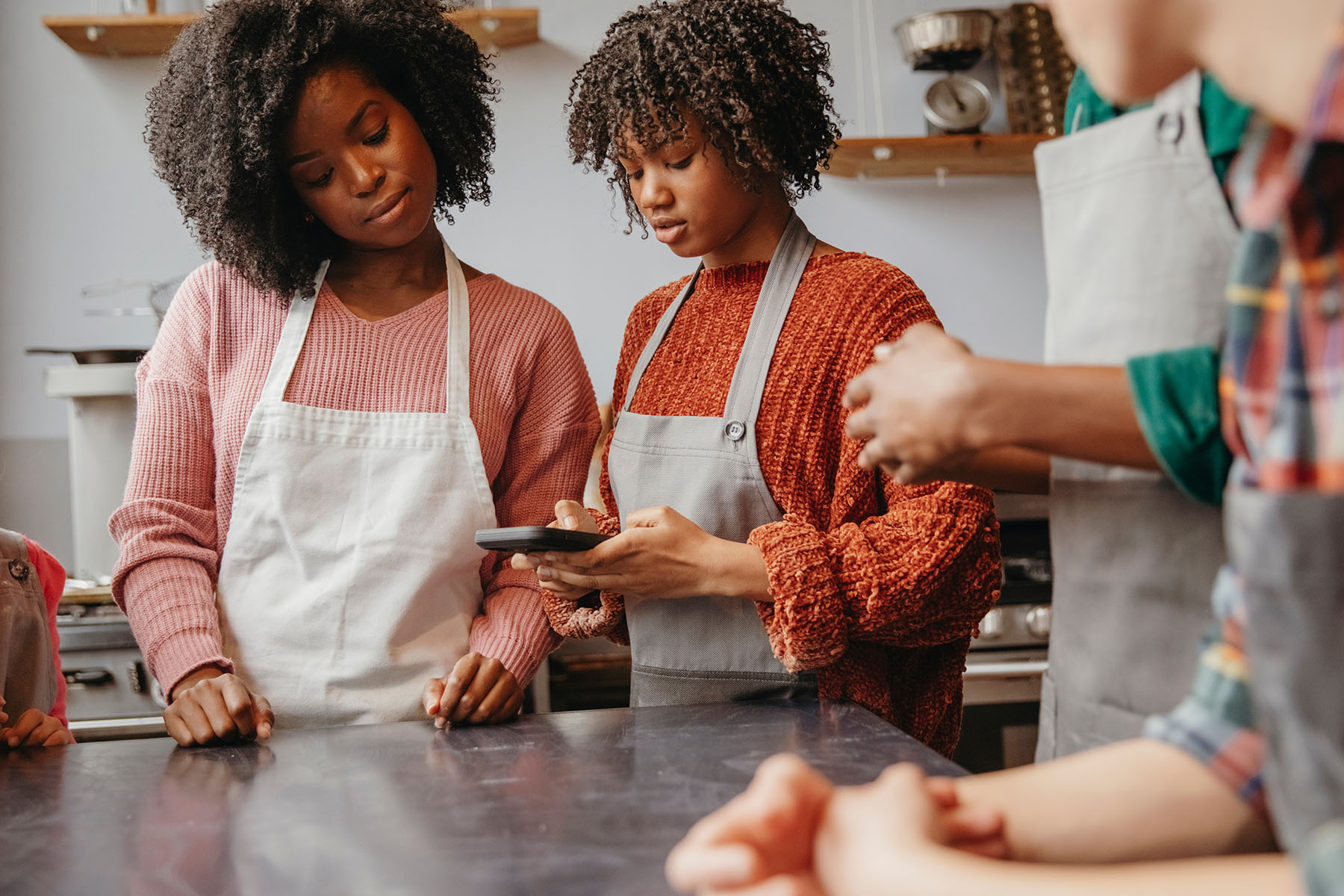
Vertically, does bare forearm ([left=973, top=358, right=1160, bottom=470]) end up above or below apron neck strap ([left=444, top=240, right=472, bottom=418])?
below

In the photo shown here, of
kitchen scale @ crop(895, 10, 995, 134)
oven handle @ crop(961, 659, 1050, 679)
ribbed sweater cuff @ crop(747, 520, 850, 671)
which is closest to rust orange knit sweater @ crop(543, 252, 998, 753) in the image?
ribbed sweater cuff @ crop(747, 520, 850, 671)

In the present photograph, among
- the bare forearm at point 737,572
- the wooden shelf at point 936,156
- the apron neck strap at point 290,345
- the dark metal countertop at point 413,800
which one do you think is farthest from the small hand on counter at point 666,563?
the wooden shelf at point 936,156

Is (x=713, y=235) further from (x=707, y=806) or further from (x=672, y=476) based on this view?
(x=707, y=806)

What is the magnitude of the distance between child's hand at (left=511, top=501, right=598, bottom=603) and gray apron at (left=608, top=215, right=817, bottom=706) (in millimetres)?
45

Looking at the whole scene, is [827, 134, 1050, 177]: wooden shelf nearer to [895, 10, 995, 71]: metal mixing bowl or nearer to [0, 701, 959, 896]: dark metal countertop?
[895, 10, 995, 71]: metal mixing bowl

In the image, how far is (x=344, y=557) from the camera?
1082mm

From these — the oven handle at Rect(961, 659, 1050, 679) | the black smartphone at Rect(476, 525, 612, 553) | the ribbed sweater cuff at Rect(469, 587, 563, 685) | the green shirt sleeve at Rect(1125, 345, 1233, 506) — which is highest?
the green shirt sleeve at Rect(1125, 345, 1233, 506)

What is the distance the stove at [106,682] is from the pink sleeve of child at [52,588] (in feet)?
1.35

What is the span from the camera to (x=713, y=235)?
1076 mm

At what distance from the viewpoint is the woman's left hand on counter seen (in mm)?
939

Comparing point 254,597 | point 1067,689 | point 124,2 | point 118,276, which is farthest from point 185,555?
point 124,2

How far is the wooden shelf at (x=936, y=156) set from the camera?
2.36 m

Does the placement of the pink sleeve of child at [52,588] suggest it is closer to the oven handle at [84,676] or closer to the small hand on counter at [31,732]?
the small hand on counter at [31,732]

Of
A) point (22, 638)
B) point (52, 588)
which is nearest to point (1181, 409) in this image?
point (22, 638)
